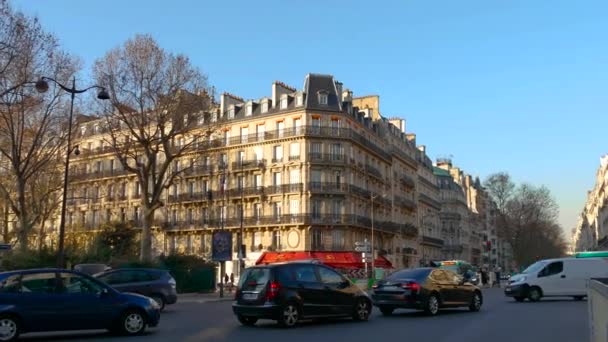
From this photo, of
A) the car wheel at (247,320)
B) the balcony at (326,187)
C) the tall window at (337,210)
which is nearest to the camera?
the car wheel at (247,320)

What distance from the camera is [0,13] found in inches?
939

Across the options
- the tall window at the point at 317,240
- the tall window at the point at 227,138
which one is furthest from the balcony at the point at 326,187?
the tall window at the point at 227,138

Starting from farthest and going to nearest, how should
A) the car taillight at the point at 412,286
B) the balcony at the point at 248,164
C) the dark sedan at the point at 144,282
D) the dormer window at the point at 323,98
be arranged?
1. the balcony at the point at 248,164
2. the dormer window at the point at 323,98
3. the dark sedan at the point at 144,282
4. the car taillight at the point at 412,286

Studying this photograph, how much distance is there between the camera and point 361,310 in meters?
15.2

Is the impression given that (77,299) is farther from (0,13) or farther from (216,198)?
(216,198)

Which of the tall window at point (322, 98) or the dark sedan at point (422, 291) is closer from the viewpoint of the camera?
the dark sedan at point (422, 291)

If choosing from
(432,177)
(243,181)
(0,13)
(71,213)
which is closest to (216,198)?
(243,181)

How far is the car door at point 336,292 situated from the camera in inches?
571

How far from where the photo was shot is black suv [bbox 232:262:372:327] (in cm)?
1371

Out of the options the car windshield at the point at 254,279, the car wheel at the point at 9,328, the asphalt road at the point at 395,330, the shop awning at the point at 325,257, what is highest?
the shop awning at the point at 325,257

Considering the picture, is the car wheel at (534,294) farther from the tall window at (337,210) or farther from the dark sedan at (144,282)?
the tall window at (337,210)

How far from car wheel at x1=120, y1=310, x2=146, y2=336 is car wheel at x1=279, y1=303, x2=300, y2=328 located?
3.05m

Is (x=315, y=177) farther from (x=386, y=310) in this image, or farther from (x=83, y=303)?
(x=83, y=303)

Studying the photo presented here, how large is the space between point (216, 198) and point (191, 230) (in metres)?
4.37
